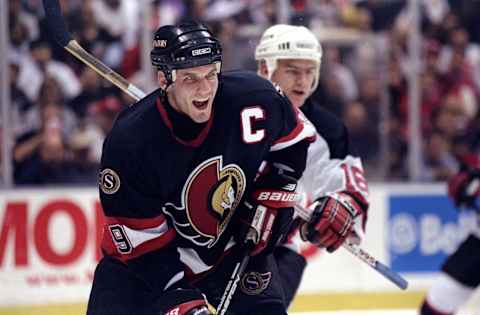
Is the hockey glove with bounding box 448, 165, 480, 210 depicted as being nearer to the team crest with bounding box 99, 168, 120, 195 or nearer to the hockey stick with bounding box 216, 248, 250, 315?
the hockey stick with bounding box 216, 248, 250, 315

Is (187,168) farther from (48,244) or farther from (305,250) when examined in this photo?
(305,250)

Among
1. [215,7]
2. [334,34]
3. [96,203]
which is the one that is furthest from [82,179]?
[334,34]

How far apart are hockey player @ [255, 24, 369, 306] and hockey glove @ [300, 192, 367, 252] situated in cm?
12

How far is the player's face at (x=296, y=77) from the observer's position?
3645 mm

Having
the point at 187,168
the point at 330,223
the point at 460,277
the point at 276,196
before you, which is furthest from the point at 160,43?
the point at 460,277

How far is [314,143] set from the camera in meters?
3.68

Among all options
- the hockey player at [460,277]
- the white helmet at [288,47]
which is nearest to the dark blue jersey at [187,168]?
the white helmet at [288,47]

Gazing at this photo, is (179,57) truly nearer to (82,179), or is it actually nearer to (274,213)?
(274,213)

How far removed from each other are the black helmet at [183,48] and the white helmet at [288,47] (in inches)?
34.3

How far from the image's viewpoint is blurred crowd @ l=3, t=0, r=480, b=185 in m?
5.77

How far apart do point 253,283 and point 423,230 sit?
3521 mm

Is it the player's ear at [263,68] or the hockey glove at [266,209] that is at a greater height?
the player's ear at [263,68]

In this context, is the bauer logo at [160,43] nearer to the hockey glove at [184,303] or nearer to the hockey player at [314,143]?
the hockey glove at [184,303]

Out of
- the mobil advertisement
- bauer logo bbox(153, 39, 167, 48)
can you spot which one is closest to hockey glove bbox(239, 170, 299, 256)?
bauer logo bbox(153, 39, 167, 48)
